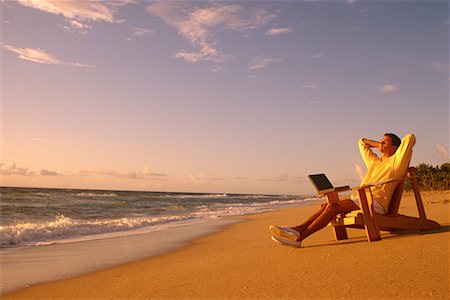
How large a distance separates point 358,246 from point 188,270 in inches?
83.9

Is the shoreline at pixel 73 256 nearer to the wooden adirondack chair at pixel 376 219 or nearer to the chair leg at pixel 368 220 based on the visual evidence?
the wooden adirondack chair at pixel 376 219

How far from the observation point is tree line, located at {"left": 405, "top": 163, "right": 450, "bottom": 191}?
3023 centimetres

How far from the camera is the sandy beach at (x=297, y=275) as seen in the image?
333 centimetres

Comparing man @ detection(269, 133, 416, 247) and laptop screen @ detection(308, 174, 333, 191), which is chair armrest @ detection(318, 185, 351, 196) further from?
man @ detection(269, 133, 416, 247)

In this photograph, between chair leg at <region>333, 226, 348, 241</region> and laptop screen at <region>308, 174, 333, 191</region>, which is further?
chair leg at <region>333, 226, 348, 241</region>

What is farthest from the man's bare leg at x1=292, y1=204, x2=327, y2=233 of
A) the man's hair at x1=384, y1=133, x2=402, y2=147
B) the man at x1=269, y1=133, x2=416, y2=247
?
the man's hair at x1=384, y1=133, x2=402, y2=147

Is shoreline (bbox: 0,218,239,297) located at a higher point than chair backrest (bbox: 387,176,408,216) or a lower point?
lower

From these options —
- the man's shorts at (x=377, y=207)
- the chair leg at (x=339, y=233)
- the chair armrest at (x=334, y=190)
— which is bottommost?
the chair leg at (x=339, y=233)

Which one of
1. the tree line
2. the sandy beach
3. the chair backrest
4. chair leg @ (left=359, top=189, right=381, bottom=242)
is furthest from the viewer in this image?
the tree line

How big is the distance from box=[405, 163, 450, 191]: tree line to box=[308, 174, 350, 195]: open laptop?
26489 millimetres

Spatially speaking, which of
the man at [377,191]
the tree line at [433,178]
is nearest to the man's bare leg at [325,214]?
the man at [377,191]

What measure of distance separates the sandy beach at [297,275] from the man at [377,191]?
24cm

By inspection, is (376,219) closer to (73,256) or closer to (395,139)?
(395,139)

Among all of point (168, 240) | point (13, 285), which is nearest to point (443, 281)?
point (13, 285)
